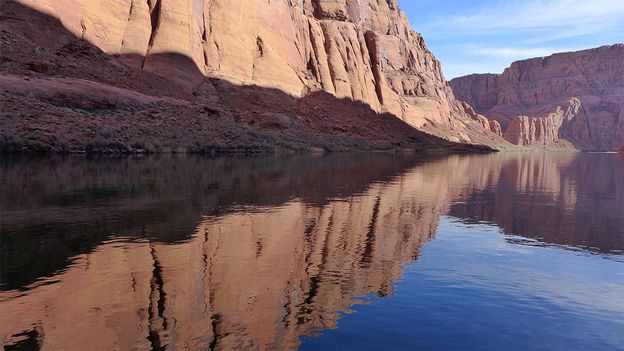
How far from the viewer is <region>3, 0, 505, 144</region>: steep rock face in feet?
179

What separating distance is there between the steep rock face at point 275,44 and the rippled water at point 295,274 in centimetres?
4102

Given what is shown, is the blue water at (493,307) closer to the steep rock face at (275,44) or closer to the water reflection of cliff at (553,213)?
the water reflection of cliff at (553,213)

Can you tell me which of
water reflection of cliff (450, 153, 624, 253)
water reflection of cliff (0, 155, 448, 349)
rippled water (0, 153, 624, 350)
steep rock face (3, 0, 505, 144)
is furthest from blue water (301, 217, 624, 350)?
steep rock face (3, 0, 505, 144)

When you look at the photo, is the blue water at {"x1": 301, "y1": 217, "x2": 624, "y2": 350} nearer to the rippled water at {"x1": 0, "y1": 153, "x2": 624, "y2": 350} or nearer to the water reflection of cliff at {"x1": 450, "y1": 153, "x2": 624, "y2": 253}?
the rippled water at {"x1": 0, "y1": 153, "x2": 624, "y2": 350}

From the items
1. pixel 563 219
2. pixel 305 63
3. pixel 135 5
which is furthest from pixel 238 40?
pixel 563 219

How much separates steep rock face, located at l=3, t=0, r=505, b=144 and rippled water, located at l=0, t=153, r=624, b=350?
135 ft

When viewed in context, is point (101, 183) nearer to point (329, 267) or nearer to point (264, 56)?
point (329, 267)

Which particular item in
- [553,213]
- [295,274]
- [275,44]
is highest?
[275,44]

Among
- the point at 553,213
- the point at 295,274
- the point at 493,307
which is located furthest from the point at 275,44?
the point at 493,307

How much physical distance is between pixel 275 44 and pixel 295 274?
248ft

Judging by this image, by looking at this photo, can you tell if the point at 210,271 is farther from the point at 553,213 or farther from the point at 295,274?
the point at 553,213

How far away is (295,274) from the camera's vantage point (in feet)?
27.1

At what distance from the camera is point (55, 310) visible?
20.3ft

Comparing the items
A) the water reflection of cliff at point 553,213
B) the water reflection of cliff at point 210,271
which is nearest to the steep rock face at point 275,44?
the water reflection of cliff at point 210,271
